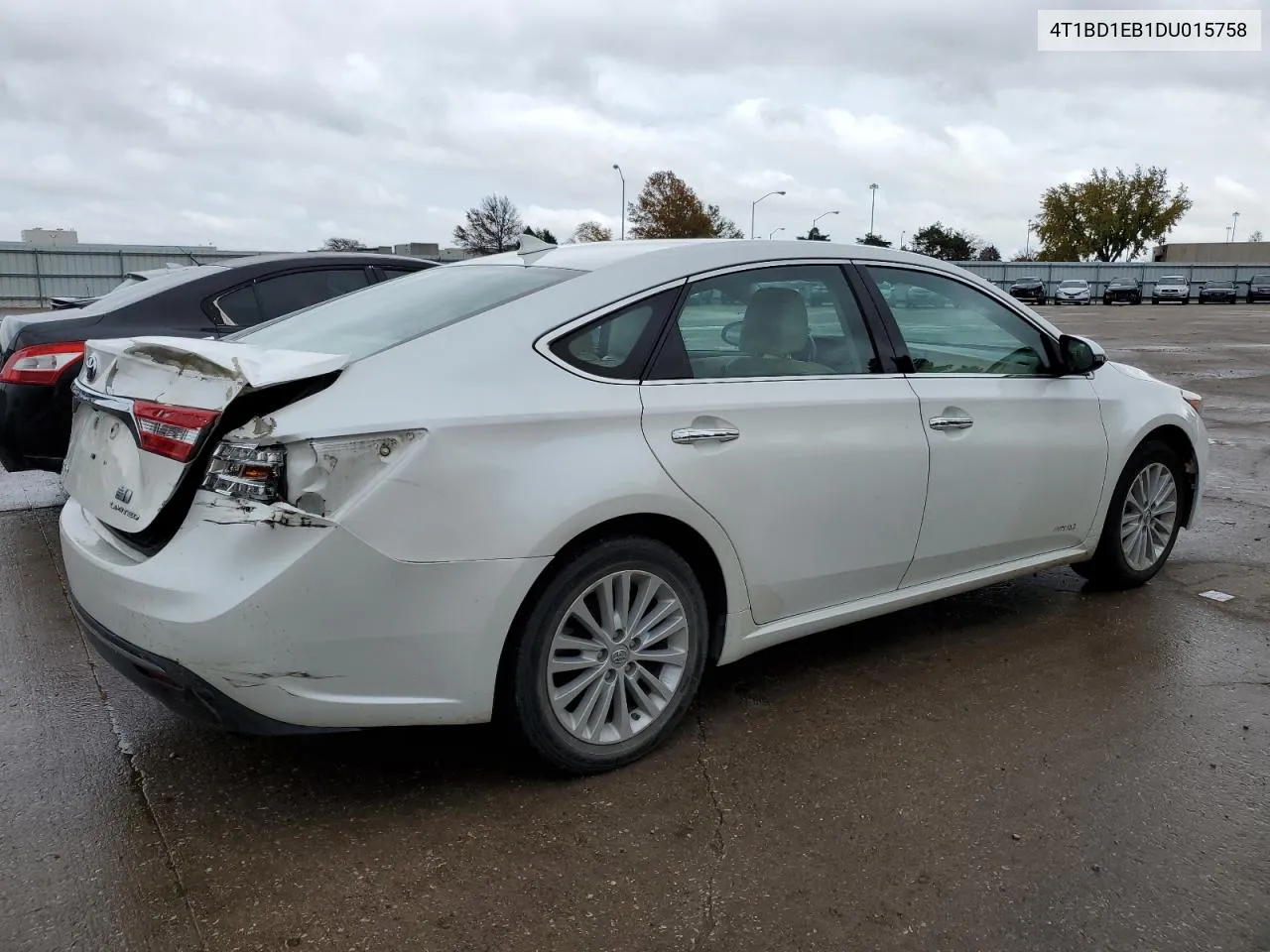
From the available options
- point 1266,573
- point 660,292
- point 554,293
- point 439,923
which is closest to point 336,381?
point 554,293

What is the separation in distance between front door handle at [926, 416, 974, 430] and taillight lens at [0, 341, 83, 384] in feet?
14.7

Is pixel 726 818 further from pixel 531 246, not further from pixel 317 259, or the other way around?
pixel 317 259

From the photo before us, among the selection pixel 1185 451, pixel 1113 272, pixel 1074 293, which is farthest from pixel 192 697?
pixel 1113 272

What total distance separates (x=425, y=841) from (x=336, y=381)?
4.03 feet

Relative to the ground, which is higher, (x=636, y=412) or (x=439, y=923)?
(x=636, y=412)

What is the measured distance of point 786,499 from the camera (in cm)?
345

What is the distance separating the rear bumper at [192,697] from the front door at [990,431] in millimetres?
2319

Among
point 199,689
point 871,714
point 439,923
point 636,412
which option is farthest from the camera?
point 871,714

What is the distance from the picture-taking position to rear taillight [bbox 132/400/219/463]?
2.73 metres

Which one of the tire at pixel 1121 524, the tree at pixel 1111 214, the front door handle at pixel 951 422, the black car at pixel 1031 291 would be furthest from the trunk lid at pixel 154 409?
the tree at pixel 1111 214

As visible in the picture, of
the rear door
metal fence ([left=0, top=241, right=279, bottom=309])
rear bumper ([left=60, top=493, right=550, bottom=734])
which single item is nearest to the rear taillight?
rear bumper ([left=60, top=493, right=550, bottom=734])

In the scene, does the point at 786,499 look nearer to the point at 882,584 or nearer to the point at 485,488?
the point at 882,584

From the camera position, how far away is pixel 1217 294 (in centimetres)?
5600

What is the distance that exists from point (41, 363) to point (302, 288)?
156 centimetres
